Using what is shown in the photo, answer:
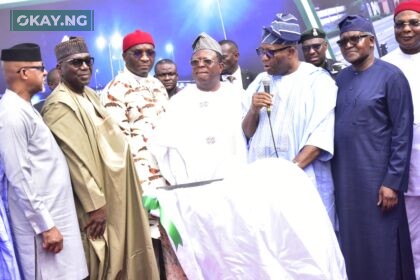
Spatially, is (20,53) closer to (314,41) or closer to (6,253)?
(6,253)

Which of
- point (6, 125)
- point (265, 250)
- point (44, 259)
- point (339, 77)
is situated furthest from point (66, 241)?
point (339, 77)

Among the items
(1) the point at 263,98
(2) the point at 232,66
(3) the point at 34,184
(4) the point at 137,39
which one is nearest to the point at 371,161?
(1) the point at 263,98

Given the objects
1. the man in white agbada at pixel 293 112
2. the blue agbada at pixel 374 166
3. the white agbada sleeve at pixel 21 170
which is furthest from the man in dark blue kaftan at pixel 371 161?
the white agbada sleeve at pixel 21 170

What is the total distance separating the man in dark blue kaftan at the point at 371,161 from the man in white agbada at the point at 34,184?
1688mm

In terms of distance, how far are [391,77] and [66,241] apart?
2175 millimetres

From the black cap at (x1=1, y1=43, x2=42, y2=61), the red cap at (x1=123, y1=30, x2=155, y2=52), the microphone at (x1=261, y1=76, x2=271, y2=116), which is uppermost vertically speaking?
the red cap at (x1=123, y1=30, x2=155, y2=52)

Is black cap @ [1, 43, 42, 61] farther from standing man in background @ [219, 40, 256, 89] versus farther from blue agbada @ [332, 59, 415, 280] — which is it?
standing man in background @ [219, 40, 256, 89]

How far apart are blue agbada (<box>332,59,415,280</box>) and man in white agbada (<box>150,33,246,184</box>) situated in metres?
0.70

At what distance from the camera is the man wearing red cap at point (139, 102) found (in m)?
3.73

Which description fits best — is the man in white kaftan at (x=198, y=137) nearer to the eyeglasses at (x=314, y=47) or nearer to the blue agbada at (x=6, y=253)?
the blue agbada at (x=6, y=253)

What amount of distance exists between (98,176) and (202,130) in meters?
0.80

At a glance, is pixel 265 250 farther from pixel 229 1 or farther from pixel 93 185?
pixel 229 1

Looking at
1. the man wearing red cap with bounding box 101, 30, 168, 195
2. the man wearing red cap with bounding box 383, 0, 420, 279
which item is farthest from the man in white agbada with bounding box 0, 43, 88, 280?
the man wearing red cap with bounding box 383, 0, 420, 279

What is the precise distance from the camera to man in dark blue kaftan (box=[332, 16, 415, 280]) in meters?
3.39
